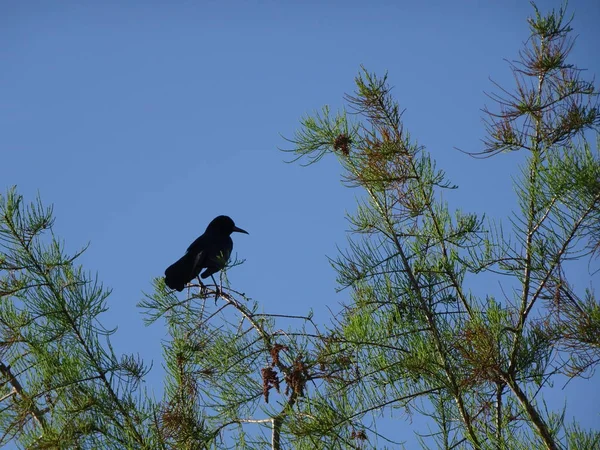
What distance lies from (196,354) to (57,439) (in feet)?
2.64

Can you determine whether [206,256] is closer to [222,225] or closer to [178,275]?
[178,275]

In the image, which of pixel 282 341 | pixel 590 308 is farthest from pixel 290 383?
pixel 590 308

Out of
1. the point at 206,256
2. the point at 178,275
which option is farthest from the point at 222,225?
the point at 178,275

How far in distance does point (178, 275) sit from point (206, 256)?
0.64m

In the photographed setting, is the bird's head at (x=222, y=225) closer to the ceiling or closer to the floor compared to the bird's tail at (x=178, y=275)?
closer to the ceiling

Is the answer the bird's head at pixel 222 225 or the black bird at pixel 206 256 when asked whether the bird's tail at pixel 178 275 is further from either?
the bird's head at pixel 222 225

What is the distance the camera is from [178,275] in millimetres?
5438

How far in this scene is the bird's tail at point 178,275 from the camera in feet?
17.5

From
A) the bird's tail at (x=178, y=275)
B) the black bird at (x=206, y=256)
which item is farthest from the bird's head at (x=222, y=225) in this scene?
the bird's tail at (x=178, y=275)

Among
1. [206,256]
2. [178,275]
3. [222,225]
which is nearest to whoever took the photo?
[178,275]

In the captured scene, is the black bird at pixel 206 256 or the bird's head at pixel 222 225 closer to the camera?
the black bird at pixel 206 256

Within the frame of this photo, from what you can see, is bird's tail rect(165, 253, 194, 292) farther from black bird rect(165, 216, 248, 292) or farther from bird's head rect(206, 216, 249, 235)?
bird's head rect(206, 216, 249, 235)

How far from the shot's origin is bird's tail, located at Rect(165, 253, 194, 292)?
17.5 ft

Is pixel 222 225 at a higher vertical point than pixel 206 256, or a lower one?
higher
